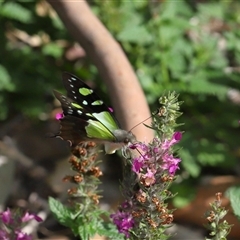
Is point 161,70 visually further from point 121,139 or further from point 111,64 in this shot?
point 121,139

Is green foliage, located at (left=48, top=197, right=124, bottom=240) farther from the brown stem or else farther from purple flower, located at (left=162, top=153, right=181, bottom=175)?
purple flower, located at (left=162, top=153, right=181, bottom=175)

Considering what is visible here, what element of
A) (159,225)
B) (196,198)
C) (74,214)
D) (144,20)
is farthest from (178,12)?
(159,225)

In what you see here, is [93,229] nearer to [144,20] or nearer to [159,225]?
[159,225]

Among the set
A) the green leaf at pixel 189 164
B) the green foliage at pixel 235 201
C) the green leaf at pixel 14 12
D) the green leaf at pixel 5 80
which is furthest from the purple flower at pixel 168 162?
the green leaf at pixel 14 12

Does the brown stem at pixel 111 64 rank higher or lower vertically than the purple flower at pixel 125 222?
higher

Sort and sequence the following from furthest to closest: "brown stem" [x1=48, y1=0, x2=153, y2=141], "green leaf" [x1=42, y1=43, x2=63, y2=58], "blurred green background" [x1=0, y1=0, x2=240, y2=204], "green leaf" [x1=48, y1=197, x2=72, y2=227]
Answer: "green leaf" [x1=42, y1=43, x2=63, y2=58]
"blurred green background" [x1=0, y1=0, x2=240, y2=204]
"brown stem" [x1=48, y1=0, x2=153, y2=141]
"green leaf" [x1=48, y1=197, x2=72, y2=227]

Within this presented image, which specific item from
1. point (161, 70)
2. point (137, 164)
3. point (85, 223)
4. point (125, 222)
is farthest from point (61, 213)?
point (161, 70)

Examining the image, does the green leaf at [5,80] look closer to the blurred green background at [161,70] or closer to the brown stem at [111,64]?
the blurred green background at [161,70]

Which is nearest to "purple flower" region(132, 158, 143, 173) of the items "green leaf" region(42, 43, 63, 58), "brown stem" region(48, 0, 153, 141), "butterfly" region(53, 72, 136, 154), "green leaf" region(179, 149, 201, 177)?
"butterfly" region(53, 72, 136, 154)
